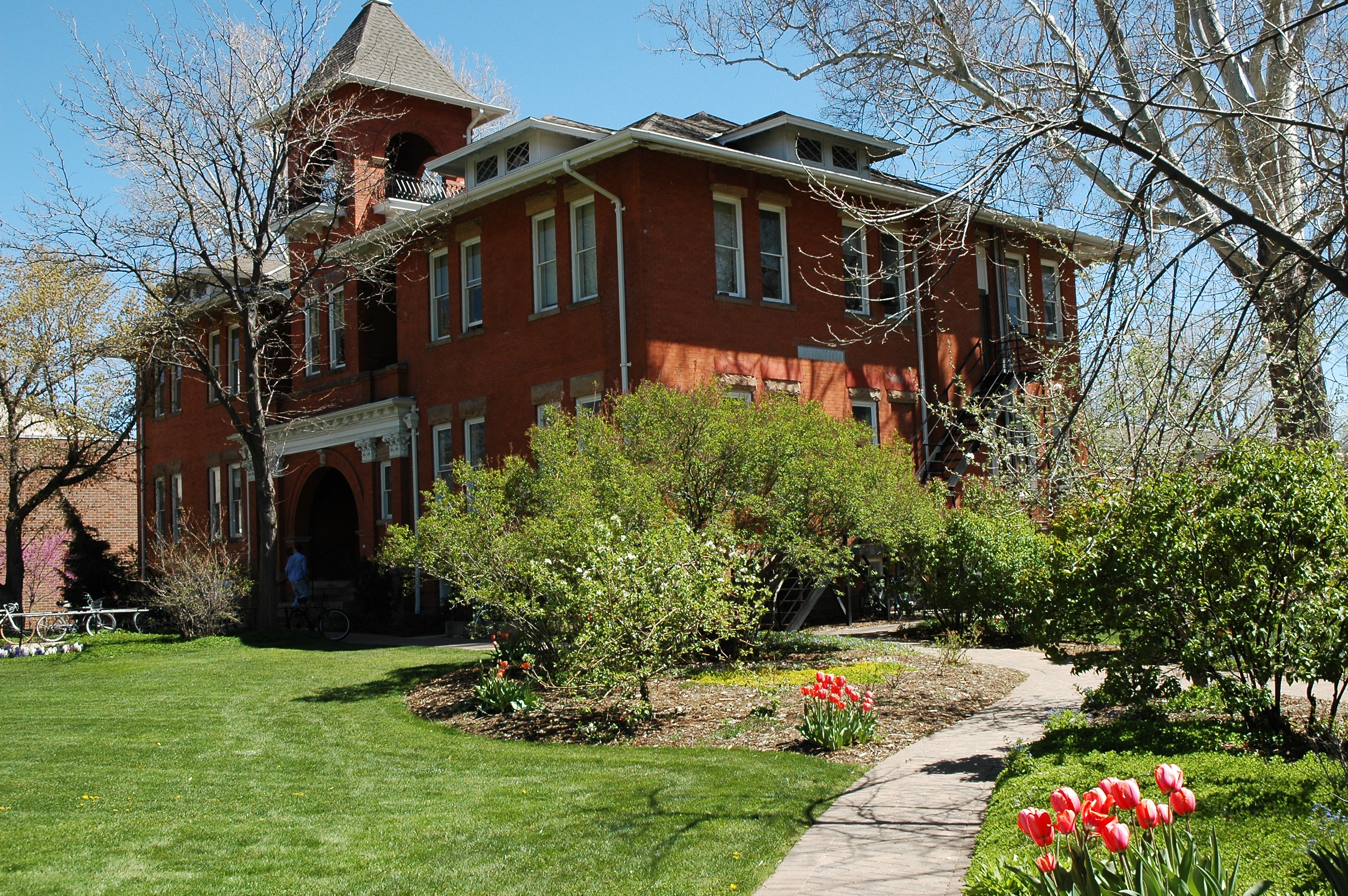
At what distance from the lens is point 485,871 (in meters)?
6.12

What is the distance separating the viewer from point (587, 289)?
2061 cm

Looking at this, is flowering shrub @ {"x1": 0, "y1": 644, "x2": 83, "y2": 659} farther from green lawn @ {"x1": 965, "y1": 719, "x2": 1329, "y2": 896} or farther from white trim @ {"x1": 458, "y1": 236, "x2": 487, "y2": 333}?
green lawn @ {"x1": 965, "y1": 719, "x2": 1329, "y2": 896}

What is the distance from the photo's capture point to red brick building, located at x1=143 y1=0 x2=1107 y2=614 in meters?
19.8

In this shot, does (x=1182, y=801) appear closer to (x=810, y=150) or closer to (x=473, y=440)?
(x=810, y=150)

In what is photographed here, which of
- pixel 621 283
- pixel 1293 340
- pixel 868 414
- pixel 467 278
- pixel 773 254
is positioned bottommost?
pixel 1293 340

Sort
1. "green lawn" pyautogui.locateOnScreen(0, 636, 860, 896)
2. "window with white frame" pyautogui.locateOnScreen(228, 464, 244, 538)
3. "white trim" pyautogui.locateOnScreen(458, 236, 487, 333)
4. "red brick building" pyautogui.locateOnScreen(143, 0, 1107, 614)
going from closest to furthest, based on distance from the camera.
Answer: "green lawn" pyautogui.locateOnScreen(0, 636, 860, 896)
"red brick building" pyautogui.locateOnScreen(143, 0, 1107, 614)
"white trim" pyautogui.locateOnScreen(458, 236, 487, 333)
"window with white frame" pyautogui.locateOnScreen(228, 464, 244, 538)

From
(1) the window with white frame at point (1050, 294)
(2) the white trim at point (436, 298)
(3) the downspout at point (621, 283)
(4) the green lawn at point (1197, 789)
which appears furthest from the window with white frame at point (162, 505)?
(4) the green lawn at point (1197, 789)

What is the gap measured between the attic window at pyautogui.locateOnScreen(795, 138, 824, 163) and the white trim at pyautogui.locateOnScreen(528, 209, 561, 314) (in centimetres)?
468

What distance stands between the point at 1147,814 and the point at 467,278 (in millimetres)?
20697

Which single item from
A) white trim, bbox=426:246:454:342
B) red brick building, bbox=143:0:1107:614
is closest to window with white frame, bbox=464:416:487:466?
red brick building, bbox=143:0:1107:614

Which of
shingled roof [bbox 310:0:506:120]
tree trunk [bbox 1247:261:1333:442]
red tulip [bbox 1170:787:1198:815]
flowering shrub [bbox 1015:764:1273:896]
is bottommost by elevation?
flowering shrub [bbox 1015:764:1273:896]

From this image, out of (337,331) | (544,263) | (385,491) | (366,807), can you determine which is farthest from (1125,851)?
(337,331)

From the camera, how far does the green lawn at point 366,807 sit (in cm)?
609

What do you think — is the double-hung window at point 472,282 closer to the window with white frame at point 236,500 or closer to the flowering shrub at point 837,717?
Result: the window with white frame at point 236,500
